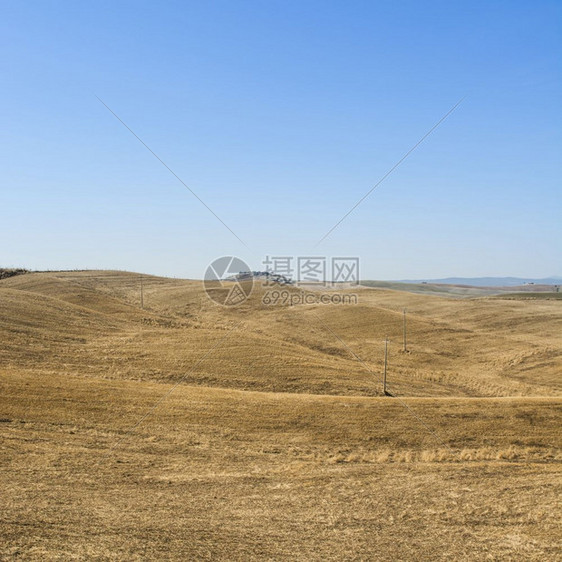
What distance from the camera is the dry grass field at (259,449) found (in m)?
14.2

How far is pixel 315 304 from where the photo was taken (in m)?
90.9

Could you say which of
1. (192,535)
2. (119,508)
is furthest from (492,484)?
(119,508)

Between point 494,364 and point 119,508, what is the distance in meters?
50.3

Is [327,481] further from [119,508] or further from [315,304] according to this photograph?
[315,304]

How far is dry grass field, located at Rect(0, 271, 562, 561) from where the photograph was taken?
46.6 ft

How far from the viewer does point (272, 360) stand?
4538 cm

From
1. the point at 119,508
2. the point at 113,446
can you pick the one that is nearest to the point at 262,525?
the point at 119,508

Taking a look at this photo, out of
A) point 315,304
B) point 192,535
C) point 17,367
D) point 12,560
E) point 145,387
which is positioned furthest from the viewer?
point 315,304

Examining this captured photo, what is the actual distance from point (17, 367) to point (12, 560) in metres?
27.5

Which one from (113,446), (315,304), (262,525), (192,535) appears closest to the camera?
(192,535)

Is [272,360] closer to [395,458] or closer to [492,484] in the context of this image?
[395,458]

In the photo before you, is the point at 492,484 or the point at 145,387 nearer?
the point at 492,484

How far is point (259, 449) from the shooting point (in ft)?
81.0

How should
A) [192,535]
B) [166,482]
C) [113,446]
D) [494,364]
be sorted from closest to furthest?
1. [192,535]
2. [166,482]
3. [113,446]
4. [494,364]
